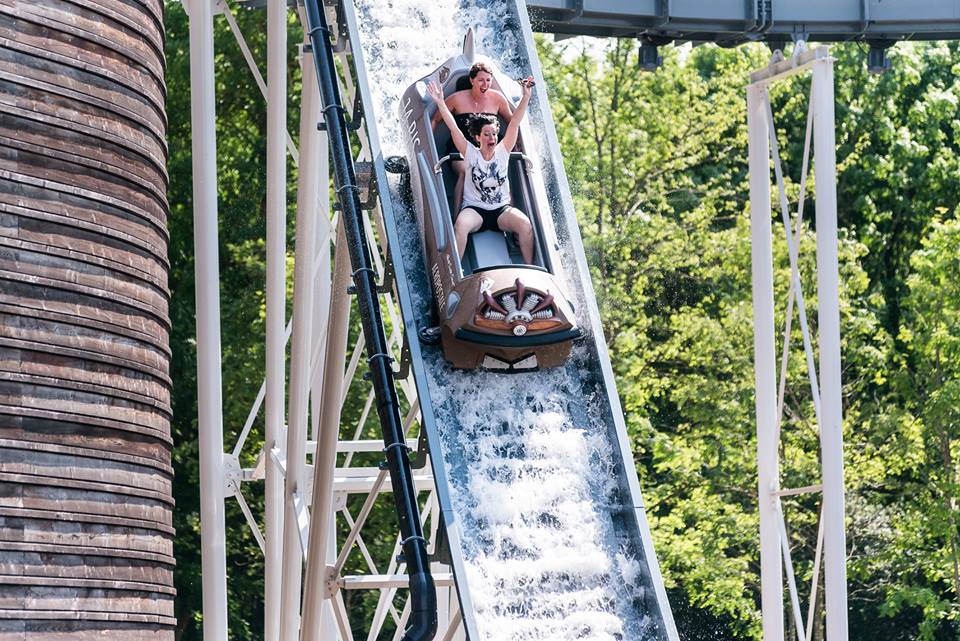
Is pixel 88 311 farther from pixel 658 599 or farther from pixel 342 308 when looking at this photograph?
pixel 658 599

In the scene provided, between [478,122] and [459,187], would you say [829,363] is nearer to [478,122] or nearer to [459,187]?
[478,122]

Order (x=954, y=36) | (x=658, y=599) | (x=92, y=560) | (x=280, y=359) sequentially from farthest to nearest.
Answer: (x=954, y=36) → (x=280, y=359) → (x=658, y=599) → (x=92, y=560)

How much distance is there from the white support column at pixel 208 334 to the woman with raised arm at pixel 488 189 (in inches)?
65.9

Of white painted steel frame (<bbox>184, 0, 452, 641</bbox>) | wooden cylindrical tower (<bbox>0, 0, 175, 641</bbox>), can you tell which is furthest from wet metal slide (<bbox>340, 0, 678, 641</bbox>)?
wooden cylindrical tower (<bbox>0, 0, 175, 641</bbox>)

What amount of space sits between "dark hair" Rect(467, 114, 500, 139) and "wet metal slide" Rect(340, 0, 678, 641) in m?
0.37

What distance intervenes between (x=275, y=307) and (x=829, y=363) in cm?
392

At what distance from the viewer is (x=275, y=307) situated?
11.5 metres

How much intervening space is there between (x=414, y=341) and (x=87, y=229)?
2280mm

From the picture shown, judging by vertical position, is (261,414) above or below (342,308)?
above

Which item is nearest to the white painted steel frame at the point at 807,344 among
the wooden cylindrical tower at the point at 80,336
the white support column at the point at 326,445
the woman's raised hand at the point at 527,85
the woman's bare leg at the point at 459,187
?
the woman's raised hand at the point at 527,85

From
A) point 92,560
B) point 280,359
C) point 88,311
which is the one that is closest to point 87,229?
point 88,311

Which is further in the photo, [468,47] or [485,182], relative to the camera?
[468,47]

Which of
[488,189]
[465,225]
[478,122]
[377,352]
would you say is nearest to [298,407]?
[377,352]

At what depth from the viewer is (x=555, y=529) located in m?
8.96
